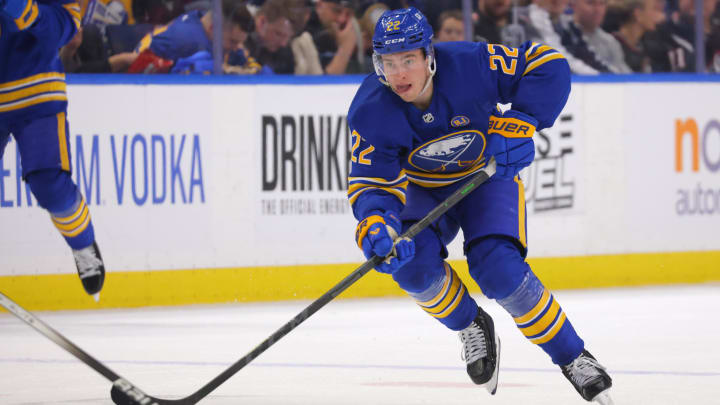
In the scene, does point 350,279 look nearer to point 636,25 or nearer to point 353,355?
point 353,355

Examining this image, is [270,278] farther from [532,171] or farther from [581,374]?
[581,374]

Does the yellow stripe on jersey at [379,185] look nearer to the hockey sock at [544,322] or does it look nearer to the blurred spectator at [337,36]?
the hockey sock at [544,322]

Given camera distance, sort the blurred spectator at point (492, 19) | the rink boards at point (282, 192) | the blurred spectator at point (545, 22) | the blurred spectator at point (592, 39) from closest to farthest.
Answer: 1. the rink boards at point (282, 192)
2. the blurred spectator at point (492, 19)
3. the blurred spectator at point (545, 22)
4. the blurred spectator at point (592, 39)

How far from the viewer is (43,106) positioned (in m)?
4.29

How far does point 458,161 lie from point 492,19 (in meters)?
3.70

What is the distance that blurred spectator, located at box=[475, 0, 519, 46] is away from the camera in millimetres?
7098

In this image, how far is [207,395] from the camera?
A: 3.61m

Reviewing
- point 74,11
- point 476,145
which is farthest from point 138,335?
point 476,145

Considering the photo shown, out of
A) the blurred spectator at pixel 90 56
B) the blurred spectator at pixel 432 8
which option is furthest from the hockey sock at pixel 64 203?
the blurred spectator at pixel 432 8

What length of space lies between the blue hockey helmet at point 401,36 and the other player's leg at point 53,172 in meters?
1.42

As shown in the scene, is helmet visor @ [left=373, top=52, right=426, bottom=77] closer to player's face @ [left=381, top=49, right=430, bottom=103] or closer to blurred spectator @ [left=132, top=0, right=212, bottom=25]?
player's face @ [left=381, top=49, right=430, bottom=103]

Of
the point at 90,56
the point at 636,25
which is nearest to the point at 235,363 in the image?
the point at 90,56

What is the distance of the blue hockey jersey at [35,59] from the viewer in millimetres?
4090

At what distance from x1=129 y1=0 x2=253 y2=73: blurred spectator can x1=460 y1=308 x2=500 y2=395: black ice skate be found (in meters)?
3.37
